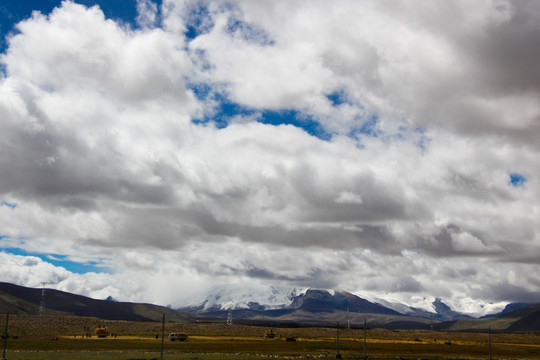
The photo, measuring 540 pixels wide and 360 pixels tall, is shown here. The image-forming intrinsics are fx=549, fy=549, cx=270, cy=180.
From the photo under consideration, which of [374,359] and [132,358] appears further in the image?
[374,359]

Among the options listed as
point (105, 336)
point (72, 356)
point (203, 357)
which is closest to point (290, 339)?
point (105, 336)

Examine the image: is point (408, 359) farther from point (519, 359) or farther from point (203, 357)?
point (203, 357)

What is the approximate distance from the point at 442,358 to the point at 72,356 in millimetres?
74225

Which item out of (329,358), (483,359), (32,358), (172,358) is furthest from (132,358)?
(483,359)

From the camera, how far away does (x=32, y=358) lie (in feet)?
303

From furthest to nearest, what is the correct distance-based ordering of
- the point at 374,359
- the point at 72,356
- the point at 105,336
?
1. the point at 105,336
2. the point at 374,359
3. the point at 72,356

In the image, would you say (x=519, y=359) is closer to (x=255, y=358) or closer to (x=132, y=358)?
(x=255, y=358)

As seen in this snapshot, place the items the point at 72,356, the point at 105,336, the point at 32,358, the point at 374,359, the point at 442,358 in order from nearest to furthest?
the point at 32,358, the point at 72,356, the point at 374,359, the point at 442,358, the point at 105,336

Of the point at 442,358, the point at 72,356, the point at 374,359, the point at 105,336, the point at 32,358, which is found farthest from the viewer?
the point at 105,336

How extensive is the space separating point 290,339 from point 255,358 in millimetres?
81057

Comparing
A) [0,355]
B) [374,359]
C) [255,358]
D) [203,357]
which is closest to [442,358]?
[374,359]

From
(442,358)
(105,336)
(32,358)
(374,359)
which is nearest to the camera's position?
(32,358)

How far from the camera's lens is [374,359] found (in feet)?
348

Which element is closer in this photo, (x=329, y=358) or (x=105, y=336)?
(x=329, y=358)
